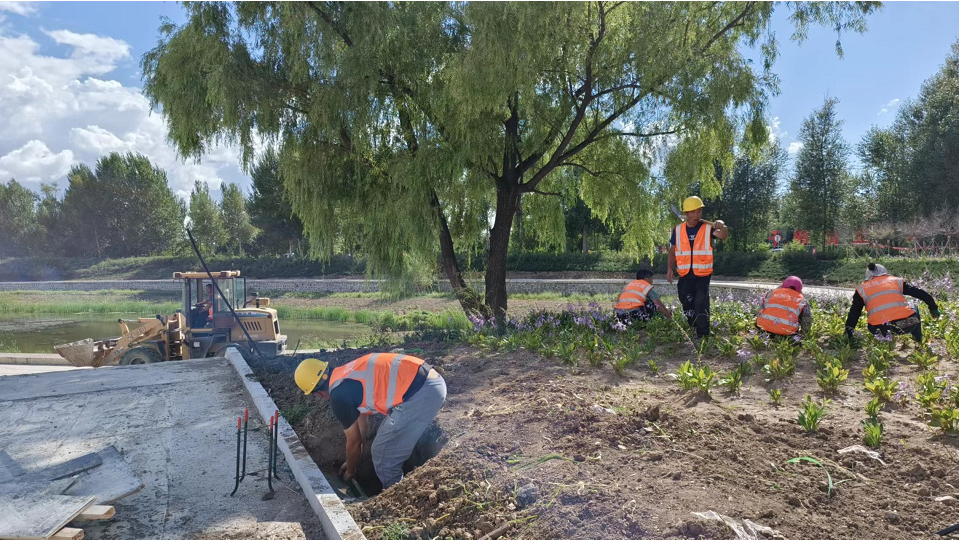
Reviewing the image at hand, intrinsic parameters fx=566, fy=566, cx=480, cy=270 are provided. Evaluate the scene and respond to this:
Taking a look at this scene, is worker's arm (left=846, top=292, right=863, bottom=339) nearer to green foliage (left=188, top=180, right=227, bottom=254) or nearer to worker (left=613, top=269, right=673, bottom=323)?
worker (left=613, top=269, right=673, bottom=323)

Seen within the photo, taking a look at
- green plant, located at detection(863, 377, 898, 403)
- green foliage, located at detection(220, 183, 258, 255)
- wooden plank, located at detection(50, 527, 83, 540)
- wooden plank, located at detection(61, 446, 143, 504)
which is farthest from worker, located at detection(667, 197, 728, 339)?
green foliage, located at detection(220, 183, 258, 255)

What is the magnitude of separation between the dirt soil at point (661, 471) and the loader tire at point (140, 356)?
896 centimetres

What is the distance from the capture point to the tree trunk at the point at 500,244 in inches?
392

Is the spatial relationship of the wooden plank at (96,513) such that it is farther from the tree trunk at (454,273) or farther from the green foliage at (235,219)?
the green foliage at (235,219)

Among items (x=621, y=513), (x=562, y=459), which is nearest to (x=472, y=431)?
(x=562, y=459)

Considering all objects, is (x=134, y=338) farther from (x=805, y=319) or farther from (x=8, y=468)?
(x=805, y=319)

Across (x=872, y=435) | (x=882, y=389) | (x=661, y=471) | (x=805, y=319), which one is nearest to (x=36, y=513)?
(x=661, y=471)

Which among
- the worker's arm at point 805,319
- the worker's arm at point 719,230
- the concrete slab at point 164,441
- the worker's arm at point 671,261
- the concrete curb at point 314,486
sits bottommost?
the concrete slab at point 164,441

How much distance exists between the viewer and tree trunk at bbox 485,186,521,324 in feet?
32.7

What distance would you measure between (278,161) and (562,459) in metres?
8.35

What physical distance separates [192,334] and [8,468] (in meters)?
7.51

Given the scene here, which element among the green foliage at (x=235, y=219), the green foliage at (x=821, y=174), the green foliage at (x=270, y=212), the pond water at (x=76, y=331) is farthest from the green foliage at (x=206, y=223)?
the green foliage at (x=821, y=174)

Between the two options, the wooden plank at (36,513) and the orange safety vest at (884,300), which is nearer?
the wooden plank at (36,513)

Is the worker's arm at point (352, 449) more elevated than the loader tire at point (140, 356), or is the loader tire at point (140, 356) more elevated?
the worker's arm at point (352, 449)
